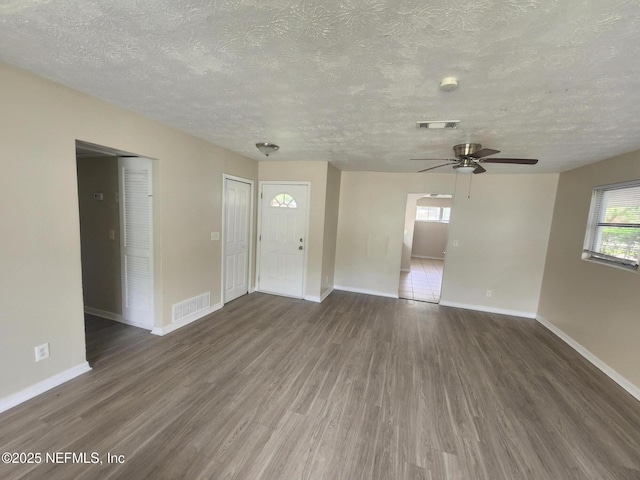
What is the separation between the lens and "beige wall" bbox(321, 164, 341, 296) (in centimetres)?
445

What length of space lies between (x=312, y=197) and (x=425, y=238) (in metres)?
7.48

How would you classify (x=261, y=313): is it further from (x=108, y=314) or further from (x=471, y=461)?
(x=471, y=461)

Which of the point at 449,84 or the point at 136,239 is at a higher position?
the point at 449,84

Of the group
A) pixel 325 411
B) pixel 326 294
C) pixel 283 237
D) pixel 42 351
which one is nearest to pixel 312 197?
A: pixel 283 237

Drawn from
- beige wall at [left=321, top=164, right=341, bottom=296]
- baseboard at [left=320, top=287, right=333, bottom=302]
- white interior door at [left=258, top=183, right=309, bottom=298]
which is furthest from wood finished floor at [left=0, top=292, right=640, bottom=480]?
beige wall at [left=321, top=164, right=341, bottom=296]

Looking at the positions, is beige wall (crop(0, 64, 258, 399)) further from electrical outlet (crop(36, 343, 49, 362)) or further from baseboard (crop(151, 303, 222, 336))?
baseboard (crop(151, 303, 222, 336))

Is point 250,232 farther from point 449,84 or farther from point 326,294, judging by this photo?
point 449,84

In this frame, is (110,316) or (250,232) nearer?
(110,316)

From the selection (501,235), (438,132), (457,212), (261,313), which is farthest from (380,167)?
(261,313)

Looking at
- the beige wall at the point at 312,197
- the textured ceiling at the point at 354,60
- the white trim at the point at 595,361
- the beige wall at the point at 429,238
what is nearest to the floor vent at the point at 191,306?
the beige wall at the point at 312,197

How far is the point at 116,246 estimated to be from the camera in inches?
126

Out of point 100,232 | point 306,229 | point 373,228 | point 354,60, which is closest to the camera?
point 354,60

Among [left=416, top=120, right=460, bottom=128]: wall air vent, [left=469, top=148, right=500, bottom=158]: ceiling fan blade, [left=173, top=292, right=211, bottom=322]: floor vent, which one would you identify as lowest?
[left=173, top=292, right=211, bottom=322]: floor vent

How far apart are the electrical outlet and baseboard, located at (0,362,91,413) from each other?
0.20m
